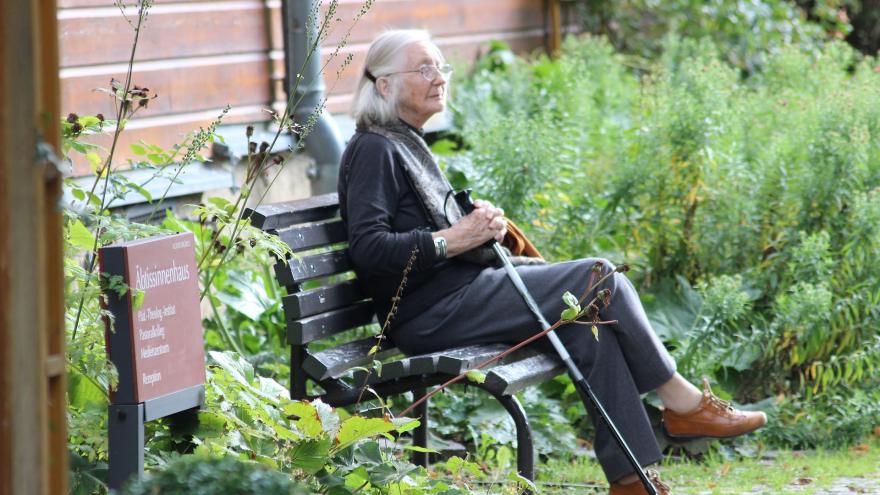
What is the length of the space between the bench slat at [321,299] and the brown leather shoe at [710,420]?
3.63ft

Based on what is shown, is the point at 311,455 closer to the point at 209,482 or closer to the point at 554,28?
the point at 209,482

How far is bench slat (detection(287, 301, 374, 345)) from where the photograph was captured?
3.85 metres

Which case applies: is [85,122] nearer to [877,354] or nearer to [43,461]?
[43,461]

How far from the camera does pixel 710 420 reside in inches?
162

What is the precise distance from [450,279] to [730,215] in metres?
1.93

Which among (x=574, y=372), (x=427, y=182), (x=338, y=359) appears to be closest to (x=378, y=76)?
(x=427, y=182)

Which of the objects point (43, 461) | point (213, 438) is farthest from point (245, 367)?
point (43, 461)

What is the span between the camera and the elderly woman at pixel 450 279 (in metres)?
3.92

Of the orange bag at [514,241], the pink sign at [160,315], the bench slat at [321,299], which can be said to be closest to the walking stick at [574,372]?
the orange bag at [514,241]

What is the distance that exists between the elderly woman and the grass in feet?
0.92

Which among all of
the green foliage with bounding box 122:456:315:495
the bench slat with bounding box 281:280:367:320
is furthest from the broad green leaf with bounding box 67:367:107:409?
the green foliage with bounding box 122:456:315:495

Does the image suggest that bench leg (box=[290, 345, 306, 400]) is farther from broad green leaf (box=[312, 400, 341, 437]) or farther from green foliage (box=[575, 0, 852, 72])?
green foliage (box=[575, 0, 852, 72])

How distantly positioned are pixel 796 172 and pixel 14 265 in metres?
4.23

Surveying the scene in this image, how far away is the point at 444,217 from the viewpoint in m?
4.14
